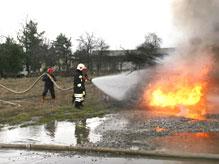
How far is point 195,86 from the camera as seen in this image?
16.9 metres

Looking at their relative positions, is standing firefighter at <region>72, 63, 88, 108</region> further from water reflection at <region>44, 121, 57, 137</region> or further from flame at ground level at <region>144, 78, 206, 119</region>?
water reflection at <region>44, 121, 57, 137</region>

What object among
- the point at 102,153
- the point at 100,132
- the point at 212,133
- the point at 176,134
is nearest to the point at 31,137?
the point at 100,132

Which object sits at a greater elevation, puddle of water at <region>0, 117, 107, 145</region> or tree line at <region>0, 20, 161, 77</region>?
tree line at <region>0, 20, 161, 77</region>

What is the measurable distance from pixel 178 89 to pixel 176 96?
0.29 metres

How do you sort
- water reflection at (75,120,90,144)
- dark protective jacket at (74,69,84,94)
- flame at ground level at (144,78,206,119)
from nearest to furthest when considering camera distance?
water reflection at (75,120,90,144) → flame at ground level at (144,78,206,119) → dark protective jacket at (74,69,84,94)

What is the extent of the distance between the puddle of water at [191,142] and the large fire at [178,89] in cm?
480

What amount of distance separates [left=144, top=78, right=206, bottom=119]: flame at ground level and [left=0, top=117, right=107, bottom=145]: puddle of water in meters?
3.20

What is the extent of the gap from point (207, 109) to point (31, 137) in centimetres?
684

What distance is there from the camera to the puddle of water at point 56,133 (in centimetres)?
1164

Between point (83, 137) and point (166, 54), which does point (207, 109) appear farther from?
point (83, 137)

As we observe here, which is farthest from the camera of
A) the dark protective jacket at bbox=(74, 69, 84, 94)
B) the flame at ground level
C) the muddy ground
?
the dark protective jacket at bbox=(74, 69, 84, 94)

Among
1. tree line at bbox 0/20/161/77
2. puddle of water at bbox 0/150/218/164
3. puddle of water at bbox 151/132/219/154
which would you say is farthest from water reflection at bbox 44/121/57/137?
tree line at bbox 0/20/161/77

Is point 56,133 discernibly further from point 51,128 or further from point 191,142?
point 191,142

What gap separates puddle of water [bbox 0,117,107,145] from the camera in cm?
1164
